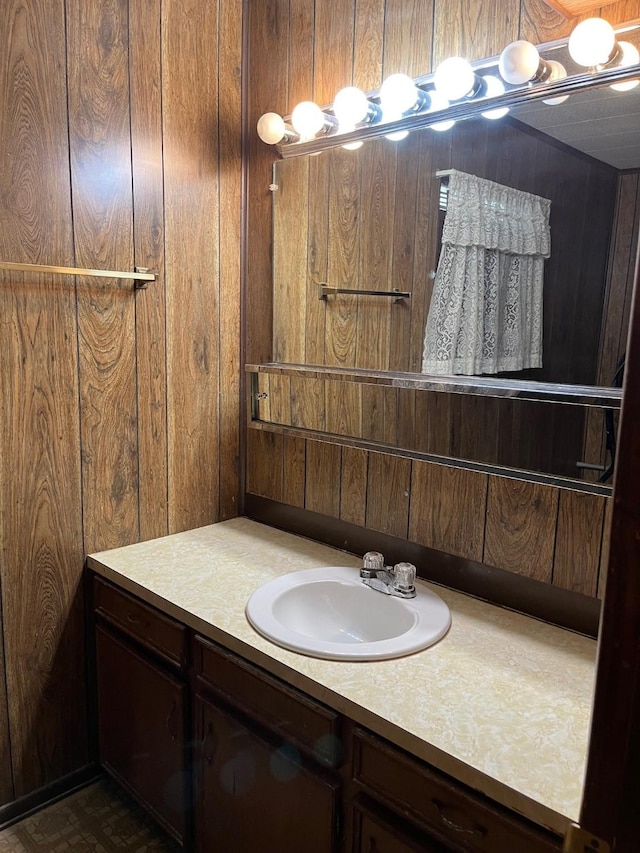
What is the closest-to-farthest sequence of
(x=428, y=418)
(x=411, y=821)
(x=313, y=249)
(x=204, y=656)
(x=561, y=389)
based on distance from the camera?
(x=411, y=821) < (x=561, y=389) < (x=204, y=656) < (x=428, y=418) < (x=313, y=249)

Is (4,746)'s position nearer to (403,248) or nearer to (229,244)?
(229,244)

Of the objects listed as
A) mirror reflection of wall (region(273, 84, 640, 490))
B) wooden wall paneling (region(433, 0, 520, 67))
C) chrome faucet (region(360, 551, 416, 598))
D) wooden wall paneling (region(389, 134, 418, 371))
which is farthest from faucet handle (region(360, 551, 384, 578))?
wooden wall paneling (region(433, 0, 520, 67))

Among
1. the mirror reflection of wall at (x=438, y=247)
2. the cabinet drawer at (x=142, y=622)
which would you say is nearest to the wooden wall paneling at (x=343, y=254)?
the mirror reflection of wall at (x=438, y=247)

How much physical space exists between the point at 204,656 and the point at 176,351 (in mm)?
916

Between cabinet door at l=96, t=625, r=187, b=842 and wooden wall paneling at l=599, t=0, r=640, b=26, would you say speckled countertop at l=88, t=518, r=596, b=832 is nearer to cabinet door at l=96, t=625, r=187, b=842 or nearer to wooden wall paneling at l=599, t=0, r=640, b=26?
cabinet door at l=96, t=625, r=187, b=842

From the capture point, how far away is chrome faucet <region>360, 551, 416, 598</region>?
1.54 meters

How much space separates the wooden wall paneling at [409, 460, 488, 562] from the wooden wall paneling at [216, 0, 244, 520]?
2.35ft

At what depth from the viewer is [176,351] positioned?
1.94 m

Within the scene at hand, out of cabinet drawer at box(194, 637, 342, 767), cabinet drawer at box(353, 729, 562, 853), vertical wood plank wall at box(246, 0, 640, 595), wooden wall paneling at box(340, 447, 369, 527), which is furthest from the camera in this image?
wooden wall paneling at box(340, 447, 369, 527)

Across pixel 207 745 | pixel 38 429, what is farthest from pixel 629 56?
pixel 207 745

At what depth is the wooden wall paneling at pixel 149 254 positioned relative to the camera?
1764 millimetres

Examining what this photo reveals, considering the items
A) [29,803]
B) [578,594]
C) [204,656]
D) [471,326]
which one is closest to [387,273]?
[471,326]

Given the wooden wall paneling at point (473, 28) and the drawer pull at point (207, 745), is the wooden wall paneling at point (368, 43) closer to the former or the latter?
the wooden wall paneling at point (473, 28)

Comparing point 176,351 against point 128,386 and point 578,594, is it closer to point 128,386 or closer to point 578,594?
point 128,386
